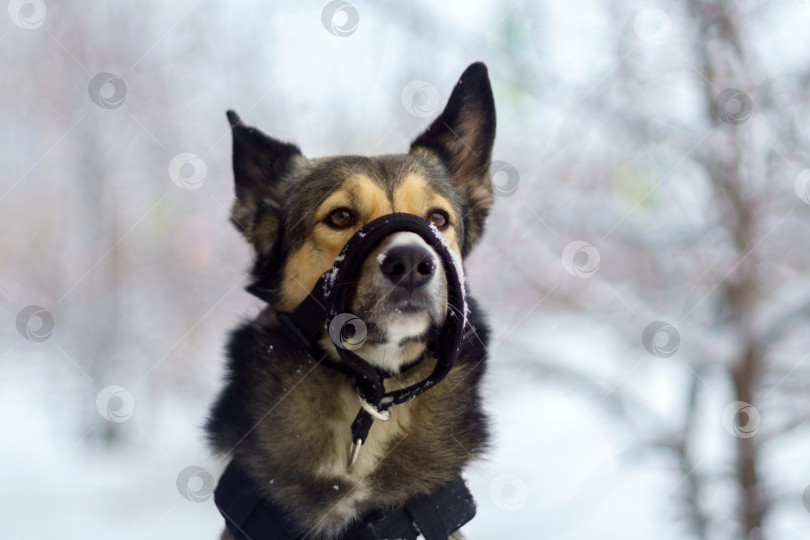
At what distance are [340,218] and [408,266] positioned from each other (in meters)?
0.57

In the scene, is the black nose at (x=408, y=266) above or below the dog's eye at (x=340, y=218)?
above

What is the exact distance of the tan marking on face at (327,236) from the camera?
2594 millimetres

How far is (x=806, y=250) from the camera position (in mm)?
5629

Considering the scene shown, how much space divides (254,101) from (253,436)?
16.0 feet

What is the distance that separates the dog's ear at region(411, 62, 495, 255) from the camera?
2918mm

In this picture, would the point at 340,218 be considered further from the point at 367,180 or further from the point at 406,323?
the point at 406,323

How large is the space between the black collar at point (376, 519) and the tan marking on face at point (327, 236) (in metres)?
0.77

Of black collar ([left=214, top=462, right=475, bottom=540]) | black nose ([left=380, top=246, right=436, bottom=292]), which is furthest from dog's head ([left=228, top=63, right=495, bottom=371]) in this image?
black collar ([left=214, top=462, right=475, bottom=540])

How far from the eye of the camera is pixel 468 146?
3035 millimetres

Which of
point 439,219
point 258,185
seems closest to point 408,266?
point 439,219

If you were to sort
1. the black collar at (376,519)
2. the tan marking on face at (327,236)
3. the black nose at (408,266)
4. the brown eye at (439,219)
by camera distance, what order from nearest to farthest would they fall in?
the black nose at (408,266), the black collar at (376,519), the tan marking on face at (327,236), the brown eye at (439,219)

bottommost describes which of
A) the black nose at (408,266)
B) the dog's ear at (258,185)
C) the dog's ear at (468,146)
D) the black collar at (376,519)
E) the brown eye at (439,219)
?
the black collar at (376,519)

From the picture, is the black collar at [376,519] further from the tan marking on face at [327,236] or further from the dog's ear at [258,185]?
the dog's ear at [258,185]

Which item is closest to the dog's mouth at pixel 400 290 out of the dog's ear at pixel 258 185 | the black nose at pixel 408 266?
the black nose at pixel 408 266
